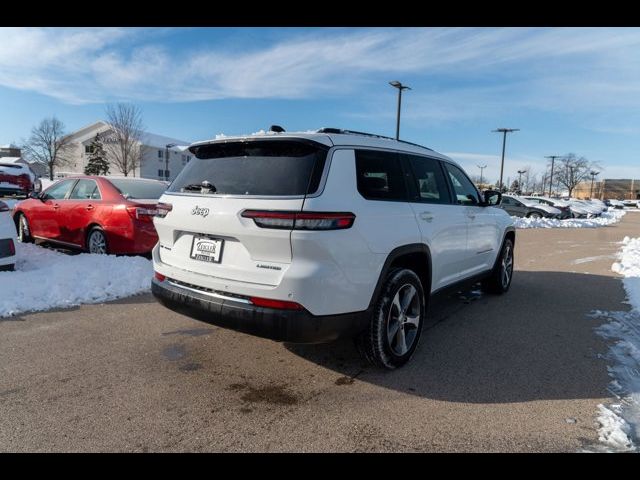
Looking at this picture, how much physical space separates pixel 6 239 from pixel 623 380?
7.32 meters

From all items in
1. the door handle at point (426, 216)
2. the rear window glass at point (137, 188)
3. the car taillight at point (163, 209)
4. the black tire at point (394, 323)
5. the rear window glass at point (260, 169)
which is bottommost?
the black tire at point (394, 323)

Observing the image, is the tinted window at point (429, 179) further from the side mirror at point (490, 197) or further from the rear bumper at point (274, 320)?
the rear bumper at point (274, 320)

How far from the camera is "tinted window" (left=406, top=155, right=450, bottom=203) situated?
13.5ft

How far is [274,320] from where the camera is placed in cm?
293

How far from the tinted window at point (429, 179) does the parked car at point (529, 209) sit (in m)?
23.6

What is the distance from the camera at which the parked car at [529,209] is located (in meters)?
26.2

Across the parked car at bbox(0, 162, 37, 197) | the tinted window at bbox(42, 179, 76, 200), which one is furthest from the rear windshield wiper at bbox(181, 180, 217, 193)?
the parked car at bbox(0, 162, 37, 197)

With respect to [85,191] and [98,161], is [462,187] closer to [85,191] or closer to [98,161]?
[85,191]

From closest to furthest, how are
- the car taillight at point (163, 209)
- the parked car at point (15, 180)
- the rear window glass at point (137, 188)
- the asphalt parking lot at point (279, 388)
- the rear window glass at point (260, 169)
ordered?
the asphalt parking lot at point (279, 388)
the rear window glass at point (260, 169)
the car taillight at point (163, 209)
the rear window glass at point (137, 188)
the parked car at point (15, 180)

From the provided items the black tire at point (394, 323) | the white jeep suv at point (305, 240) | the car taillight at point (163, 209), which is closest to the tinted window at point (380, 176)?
the white jeep suv at point (305, 240)

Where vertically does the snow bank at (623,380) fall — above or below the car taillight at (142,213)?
below

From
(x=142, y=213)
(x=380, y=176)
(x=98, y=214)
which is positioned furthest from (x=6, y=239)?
(x=380, y=176)

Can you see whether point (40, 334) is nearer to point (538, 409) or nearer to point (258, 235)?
point (258, 235)

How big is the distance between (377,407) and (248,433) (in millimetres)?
911
